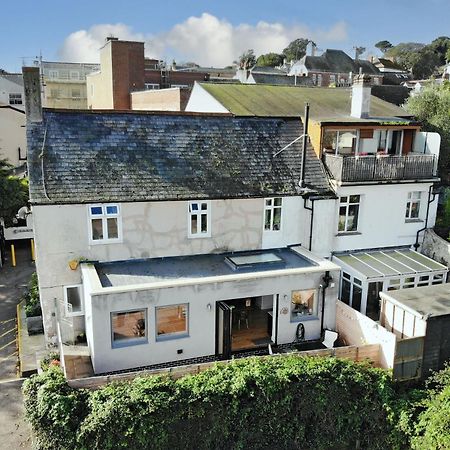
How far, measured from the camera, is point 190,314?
1616 cm

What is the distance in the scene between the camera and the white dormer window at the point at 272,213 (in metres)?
19.3

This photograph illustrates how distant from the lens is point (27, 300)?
73.3ft

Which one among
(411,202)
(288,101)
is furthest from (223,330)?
(288,101)

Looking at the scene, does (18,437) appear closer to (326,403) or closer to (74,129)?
(326,403)

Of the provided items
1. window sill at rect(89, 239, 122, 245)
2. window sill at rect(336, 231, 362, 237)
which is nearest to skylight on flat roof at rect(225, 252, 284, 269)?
window sill at rect(336, 231, 362, 237)

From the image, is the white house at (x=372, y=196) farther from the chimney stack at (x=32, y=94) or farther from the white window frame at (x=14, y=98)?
the white window frame at (x=14, y=98)

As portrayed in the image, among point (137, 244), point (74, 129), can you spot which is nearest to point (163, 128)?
point (74, 129)

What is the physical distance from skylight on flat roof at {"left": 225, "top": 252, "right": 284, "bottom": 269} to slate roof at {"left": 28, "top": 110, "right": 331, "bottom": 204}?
236 cm

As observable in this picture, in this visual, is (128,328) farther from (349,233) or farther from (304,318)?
(349,233)

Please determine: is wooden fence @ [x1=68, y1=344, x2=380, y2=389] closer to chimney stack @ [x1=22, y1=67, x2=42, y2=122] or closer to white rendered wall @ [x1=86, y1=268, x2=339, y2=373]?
white rendered wall @ [x1=86, y1=268, x2=339, y2=373]

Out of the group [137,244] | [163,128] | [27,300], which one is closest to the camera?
[137,244]

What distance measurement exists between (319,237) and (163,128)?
7894 millimetres

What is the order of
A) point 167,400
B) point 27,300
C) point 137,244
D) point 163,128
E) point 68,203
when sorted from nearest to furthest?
point 167,400, point 68,203, point 137,244, point 163,128, point 27,300

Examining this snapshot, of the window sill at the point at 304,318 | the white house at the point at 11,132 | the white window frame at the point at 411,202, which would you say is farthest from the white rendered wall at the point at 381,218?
the white house at the point at 11,132
